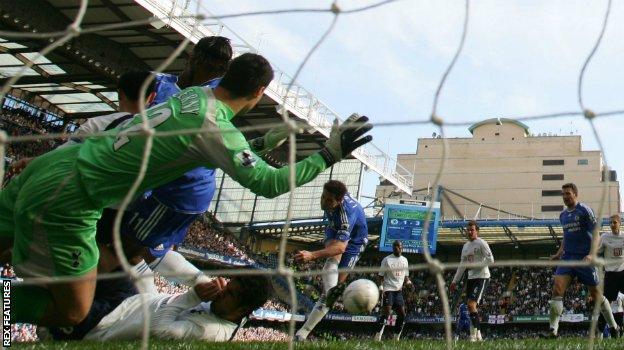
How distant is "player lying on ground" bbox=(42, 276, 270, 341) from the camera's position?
182 inches

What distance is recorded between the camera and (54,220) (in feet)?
11.4

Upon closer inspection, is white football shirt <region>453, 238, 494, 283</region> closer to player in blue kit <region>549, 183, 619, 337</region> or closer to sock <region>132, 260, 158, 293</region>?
player in blue kit <region>549, 183, 619, 337</region>

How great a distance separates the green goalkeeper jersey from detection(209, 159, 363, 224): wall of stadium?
32.9 metres

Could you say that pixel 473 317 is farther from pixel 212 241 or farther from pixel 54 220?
pixel 212 241

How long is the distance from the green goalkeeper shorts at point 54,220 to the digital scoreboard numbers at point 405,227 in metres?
25.6

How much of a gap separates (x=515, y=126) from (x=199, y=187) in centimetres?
5603

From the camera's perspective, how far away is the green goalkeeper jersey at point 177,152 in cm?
344

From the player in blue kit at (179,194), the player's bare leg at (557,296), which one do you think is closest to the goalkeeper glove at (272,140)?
the player in blue kit at (179,194)

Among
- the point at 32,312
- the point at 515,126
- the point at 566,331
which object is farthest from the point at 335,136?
the point at 515,126

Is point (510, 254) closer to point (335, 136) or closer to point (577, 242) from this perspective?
point (577, 242)

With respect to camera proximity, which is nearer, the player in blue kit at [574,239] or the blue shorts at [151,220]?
the blue shorts at [151,220]

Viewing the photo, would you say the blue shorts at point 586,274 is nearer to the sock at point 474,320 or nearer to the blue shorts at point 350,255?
the blue shorts at point 350,255

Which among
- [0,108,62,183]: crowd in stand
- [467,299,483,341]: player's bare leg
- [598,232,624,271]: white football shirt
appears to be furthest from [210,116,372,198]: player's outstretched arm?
[0,108,62,183]: crowd in stand

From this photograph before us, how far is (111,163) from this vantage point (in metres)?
3.45
